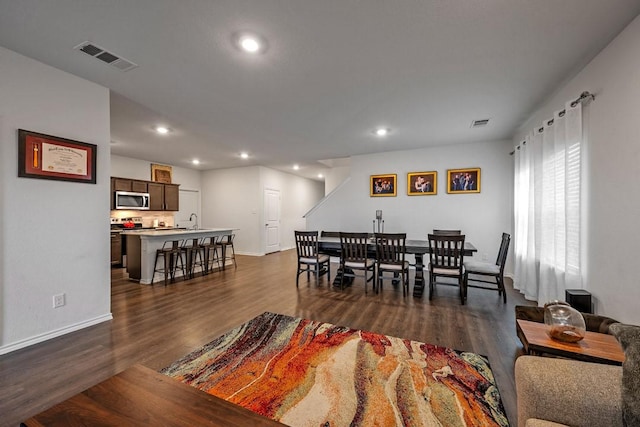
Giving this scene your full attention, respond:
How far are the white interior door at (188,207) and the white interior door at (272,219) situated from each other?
2.35m

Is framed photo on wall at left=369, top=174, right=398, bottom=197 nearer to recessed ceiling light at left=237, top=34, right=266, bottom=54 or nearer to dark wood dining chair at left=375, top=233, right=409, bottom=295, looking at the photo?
dark wood dining chair at left=375, top=233, right=409, bottom=295

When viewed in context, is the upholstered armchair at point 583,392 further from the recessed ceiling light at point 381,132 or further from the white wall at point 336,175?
the white wall at point 336,175

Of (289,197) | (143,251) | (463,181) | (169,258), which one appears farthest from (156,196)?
(463,181)

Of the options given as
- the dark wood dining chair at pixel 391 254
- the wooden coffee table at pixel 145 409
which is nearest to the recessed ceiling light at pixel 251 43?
the wooden coffee table at pixel 145 409

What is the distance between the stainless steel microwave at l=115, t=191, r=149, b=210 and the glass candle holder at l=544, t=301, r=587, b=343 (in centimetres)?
766

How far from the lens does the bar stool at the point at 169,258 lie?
465cm

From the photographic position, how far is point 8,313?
232cm

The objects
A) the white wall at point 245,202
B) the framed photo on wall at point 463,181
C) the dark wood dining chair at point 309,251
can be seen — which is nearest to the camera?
the dark wood dining chair at point 309,251

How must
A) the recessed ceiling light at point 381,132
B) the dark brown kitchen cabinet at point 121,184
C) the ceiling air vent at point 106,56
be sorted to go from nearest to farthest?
the ceiling air vent at point 106,56 < the recessed ceiling light at point 381,132 < the dark brown kitchen cabinet at point 121,184

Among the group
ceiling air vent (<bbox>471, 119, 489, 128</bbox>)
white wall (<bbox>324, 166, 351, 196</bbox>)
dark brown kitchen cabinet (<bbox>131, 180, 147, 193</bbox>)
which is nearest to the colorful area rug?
ceiling air vent (<bbox>471, 119, 489, 128</bbox>)

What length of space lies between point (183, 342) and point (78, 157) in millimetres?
2211

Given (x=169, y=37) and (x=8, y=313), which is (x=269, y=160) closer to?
(x=169, y=37)

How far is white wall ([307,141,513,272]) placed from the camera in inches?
206

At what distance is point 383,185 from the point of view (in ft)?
20.1
